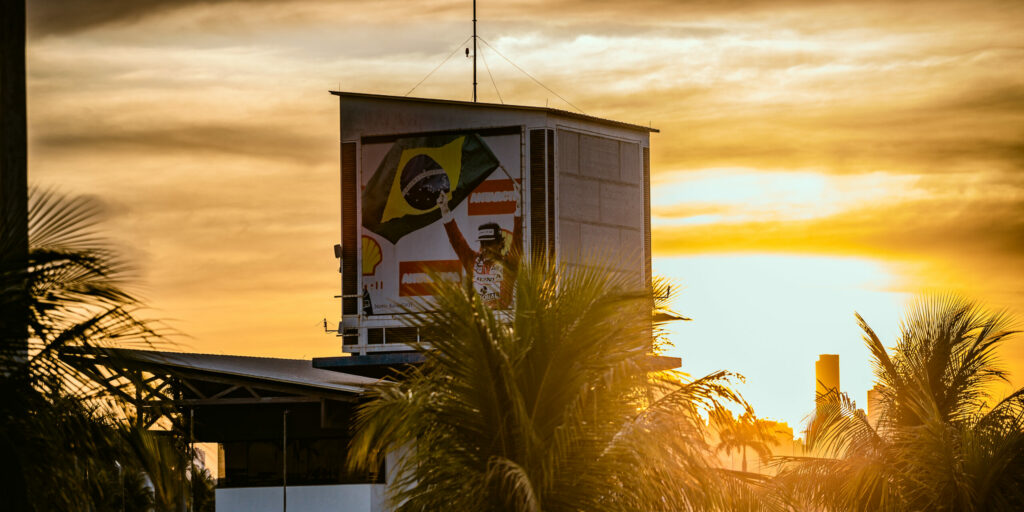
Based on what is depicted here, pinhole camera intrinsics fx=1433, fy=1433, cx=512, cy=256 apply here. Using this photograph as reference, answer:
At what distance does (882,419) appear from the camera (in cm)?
3070

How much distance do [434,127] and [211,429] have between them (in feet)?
47.8

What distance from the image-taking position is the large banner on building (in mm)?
55188

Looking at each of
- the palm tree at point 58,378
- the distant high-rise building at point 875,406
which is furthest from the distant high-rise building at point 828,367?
the palm tree at point 58,378

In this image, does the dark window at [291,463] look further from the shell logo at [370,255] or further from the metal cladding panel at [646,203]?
the metal cladding panel at [646,203]

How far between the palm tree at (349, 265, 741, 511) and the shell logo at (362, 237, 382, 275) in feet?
127

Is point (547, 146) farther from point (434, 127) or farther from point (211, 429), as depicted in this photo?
point (211, 429)

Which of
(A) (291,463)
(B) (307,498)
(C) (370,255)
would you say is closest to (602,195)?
(C) (370,255)

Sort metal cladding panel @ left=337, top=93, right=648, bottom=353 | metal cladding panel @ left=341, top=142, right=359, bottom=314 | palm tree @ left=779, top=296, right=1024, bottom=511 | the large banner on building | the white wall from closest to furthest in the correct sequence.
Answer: palm tree @ left=779, top=296, right=1024, bottom=511
the white wall
metal cladding panel @ left=337, top=93, right=648, bottom=353
the large banner on building
metal cladding panel @ left=341, top=142, right=359, bottom=314

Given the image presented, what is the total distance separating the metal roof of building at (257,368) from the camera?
13.8 meters

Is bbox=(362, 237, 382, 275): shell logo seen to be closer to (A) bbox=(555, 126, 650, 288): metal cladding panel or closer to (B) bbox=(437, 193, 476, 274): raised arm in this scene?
(B) bbox=(437, 193, 476, 274): raised arm

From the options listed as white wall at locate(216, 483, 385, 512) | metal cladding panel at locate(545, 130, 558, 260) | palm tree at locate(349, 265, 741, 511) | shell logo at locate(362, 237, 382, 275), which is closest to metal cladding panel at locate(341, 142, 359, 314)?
shell logo at locate(362, 237, 382, 275)

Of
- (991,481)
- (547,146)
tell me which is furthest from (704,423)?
(547,146)

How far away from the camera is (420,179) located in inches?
2207

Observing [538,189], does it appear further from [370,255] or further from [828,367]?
[828,367]
